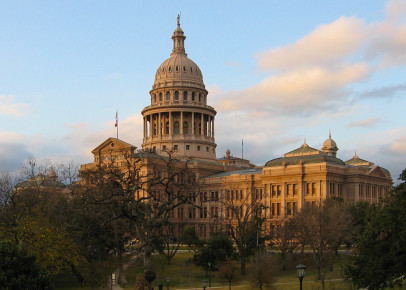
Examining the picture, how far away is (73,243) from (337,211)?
Answer: 29602 mm

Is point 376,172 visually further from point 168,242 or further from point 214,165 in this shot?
point 168,242

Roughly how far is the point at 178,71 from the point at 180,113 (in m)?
9.77

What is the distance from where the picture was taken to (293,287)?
190ft

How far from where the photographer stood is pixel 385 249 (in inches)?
1666

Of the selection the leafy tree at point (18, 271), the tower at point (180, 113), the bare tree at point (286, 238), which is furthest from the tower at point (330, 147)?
the leafy tree at point (18, 271)

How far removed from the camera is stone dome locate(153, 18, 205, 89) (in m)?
144

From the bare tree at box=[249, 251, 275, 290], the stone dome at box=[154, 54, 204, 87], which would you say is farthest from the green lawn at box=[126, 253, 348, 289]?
the stone dome at box=[154, 54, 204, 87]

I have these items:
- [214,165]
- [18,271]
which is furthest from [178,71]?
[18,271]

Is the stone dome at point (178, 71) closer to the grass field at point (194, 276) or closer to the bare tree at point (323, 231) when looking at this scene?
the grass field at point (194, 276)

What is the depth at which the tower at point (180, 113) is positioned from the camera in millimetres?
141750

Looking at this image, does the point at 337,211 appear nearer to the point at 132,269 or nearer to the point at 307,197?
the point at 132,269

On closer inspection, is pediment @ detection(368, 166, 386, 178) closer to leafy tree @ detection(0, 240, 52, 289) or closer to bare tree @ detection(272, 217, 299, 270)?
bare tree @ detection(272, 217, 299, 270)

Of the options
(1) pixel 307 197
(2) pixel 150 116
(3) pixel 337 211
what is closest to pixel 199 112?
(2) pixel 150 116

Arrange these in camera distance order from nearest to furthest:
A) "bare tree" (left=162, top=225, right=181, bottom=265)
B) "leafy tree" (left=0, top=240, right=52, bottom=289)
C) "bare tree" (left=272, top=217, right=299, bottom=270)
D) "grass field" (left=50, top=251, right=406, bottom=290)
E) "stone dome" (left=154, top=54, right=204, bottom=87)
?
"leafy tree" (left=0, top=240, right=52, bottom=289)
"bare tree" (left=162, top=225, right=181, bottom=265)
"grass field" (left=50, top=251, right=406, bottom=290)
"bare tree" (left=272, top=217, right=299, bottom=270)
"stone dome" (left=154, top=54, right=204, bottom=87)
